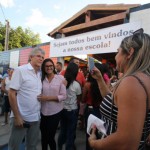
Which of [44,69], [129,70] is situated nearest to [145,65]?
[129,70]

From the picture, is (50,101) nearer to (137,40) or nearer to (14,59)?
(137,40)

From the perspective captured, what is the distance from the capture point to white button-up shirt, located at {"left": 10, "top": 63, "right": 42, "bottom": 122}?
2.92m

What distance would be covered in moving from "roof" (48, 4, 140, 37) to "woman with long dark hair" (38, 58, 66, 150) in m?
4.10

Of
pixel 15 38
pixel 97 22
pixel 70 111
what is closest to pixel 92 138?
pixel 70 111

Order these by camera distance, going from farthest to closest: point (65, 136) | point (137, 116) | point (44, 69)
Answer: point (65, 136) < point (44, 69) < point (137, 116)

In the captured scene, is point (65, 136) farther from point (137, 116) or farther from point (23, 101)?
point (137, 116)

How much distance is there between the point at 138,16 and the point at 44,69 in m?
3.58

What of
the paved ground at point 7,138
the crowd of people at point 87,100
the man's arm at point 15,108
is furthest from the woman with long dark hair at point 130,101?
the paved ground at point 7,138

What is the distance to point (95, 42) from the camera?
657cm

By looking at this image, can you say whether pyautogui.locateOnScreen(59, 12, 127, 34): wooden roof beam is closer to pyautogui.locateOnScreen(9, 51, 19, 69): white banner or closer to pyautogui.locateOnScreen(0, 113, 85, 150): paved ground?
pyautogui.locateOnScreen(0, 113, 85, 150): paved ground

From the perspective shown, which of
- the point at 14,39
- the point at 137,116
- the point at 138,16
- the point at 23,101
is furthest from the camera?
the point at 14,39

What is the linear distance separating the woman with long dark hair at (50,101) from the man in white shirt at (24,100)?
31 centimetres

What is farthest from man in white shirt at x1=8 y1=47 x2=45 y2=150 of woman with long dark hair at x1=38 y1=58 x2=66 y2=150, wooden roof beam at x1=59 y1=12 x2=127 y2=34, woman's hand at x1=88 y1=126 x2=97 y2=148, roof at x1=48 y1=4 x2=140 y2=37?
roof at x1=48 y1=4 x2=140 y2=37

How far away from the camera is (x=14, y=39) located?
30.2 meters
